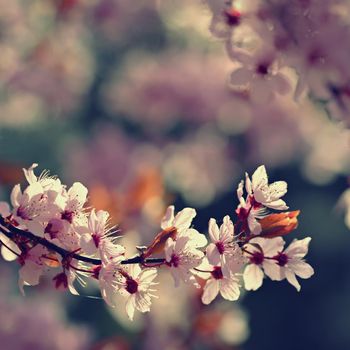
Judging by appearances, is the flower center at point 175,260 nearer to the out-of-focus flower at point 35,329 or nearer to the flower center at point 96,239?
the flower center at point 96,239

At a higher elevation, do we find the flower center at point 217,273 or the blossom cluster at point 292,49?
the blossom cluster at point 292,49

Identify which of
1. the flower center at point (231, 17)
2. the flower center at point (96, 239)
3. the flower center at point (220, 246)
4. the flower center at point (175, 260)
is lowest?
the flower center at point (175, 260)

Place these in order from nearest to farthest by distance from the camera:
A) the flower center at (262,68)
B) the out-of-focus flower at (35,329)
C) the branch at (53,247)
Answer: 1. the branch at (53,247)
2. the flower center at (262,68)
3. the out-of-focus flower at (35,329)

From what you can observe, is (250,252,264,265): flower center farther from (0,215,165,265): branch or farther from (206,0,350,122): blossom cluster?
(206,0,350,122): blossom cluster

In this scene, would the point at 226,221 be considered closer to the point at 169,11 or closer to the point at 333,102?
the point at 333,102

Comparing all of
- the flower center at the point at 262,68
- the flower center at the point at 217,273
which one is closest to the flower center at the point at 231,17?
the flower center at the point at 262,68

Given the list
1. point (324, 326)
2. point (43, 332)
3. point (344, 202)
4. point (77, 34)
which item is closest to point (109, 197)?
point (43, 332)

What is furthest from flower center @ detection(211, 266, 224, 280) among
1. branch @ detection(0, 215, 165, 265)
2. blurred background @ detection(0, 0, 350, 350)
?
blurred background @ detection(0, 0, 350, 350)
